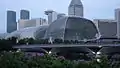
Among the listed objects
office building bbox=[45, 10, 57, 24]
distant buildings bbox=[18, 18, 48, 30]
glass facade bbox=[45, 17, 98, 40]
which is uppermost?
office building bbox=[45, 10, 57, 24]

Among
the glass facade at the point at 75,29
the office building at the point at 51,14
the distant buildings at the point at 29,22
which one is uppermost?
the office building at the point at 51,14

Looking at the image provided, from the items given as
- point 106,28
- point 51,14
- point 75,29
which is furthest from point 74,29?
point 51,14

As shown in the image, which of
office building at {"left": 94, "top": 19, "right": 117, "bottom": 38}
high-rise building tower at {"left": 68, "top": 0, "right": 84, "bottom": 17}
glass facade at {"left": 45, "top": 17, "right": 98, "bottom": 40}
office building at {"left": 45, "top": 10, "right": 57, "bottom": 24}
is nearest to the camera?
glass facade at {"left": 45, "top": 17, "right": 98, "bottom": 40}

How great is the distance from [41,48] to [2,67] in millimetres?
61641

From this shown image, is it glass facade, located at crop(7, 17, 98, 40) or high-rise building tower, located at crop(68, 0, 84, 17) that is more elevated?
high-rise building tower, located at crop(68, 0, 84, 17)

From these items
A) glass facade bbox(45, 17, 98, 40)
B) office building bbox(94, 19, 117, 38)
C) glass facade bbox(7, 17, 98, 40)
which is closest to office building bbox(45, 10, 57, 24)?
office building bbox(94, 19, 117, 38)

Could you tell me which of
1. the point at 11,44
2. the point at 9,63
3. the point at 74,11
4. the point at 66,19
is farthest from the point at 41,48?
the point at 74,11

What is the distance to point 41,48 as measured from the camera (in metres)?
74.0

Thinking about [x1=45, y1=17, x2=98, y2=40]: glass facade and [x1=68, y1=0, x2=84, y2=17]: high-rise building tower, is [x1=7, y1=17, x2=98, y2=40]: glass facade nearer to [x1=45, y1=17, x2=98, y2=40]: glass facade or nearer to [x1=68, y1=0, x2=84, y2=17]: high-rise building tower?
[x1=45, y1=17, x2=98, y2=40]: glass facade

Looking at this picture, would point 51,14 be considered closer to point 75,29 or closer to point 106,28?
point 106,28

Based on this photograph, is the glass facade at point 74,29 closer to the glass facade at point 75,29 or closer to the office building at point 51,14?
the glass facade at point 75,29

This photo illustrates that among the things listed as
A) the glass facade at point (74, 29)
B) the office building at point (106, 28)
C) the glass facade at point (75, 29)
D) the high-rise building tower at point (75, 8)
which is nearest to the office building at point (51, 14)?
the high-rise building tower at point (75, 8)

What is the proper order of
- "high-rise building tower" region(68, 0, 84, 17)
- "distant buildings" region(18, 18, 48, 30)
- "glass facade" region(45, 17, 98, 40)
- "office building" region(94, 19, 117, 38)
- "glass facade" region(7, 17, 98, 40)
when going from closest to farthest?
"glass facade" region(7, 17, 98, 40) → "glass facade" region(45, 17, 98, 40) → "office building" region(94, 19, 117, 38) → "high-rise building tower" region(68, 0, 84, 17) → "distant buildings" region(18, 18, 48, 30)

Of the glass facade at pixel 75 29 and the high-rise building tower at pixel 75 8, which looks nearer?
the glass facade at pixel 75 29
